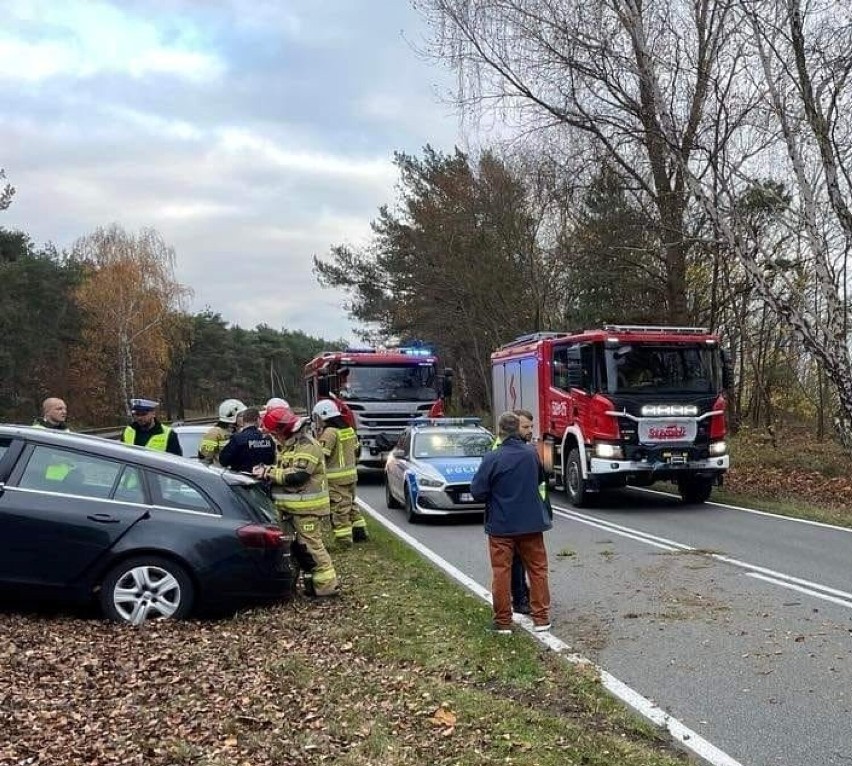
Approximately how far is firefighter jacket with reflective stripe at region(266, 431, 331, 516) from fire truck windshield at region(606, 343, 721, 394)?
7.61m

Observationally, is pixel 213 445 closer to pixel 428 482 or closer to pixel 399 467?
pixel 428 482

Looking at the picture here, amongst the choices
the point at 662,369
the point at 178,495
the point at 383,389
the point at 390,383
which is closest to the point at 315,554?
the point at 178,495

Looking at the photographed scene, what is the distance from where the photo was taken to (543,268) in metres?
28.9

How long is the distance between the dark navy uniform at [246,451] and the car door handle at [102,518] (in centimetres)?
234

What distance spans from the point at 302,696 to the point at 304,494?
2.88 metres

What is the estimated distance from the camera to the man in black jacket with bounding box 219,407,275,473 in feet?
28.8

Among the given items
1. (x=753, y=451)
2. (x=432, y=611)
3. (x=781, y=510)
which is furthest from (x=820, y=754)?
(x=753, y=451)

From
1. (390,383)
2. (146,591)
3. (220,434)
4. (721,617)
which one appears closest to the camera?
(146,591)

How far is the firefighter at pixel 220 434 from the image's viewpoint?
9719mm

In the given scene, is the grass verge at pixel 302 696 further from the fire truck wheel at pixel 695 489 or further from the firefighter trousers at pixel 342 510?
the fire truck wheel at pixel 695 489

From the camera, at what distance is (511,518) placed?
6.54 metres

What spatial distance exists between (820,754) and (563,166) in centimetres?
1579

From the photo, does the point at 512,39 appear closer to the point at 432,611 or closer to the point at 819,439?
the point at 432,611

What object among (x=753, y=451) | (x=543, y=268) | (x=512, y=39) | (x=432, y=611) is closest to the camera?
(x=432, y=611)
